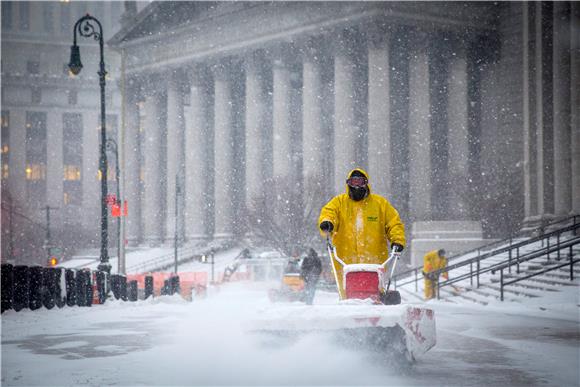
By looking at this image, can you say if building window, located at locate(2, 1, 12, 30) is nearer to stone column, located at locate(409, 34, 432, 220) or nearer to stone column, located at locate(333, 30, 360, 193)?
stone column, located at locate(333, 30, 360, 193)

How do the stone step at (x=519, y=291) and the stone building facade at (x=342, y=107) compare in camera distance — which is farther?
the stone building facade at (x=342, y=107)

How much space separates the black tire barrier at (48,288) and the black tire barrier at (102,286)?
4082mm

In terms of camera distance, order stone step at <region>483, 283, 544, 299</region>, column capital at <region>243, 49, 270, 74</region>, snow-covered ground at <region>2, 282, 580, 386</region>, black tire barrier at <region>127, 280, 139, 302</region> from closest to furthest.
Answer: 1. snow-covered ground at <region>2, 282, 580, 386</region>
2. stone step at <region>483, 283, 544, 299</region>
3. black tire barrier at <region>127, 280, 139, 302</region>
4. column capital at <region>243, 49, 270, 74</region>

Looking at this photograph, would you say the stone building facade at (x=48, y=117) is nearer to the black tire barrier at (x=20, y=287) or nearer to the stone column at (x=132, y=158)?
the stone column at (x=132, y=158)

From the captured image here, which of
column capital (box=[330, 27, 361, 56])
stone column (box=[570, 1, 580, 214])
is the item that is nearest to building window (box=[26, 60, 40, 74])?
column capital (box=[330, 27, 361, 56])

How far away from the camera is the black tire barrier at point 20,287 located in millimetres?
20934

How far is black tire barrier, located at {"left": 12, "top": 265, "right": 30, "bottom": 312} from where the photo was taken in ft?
68.7

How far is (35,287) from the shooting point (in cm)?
2200

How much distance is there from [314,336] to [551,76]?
133ft

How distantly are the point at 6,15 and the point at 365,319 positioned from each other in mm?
126088

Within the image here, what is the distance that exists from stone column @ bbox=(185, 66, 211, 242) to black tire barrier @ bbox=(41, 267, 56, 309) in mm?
64540

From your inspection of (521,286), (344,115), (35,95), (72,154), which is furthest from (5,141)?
(521,286)

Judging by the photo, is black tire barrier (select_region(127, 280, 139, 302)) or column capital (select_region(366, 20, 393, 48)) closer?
black tire barrier (select_region(127, 280, 139, 302))

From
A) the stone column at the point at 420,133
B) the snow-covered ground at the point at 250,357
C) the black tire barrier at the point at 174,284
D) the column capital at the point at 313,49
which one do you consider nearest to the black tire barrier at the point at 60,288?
the snow-covered ground at the point at 250,357
